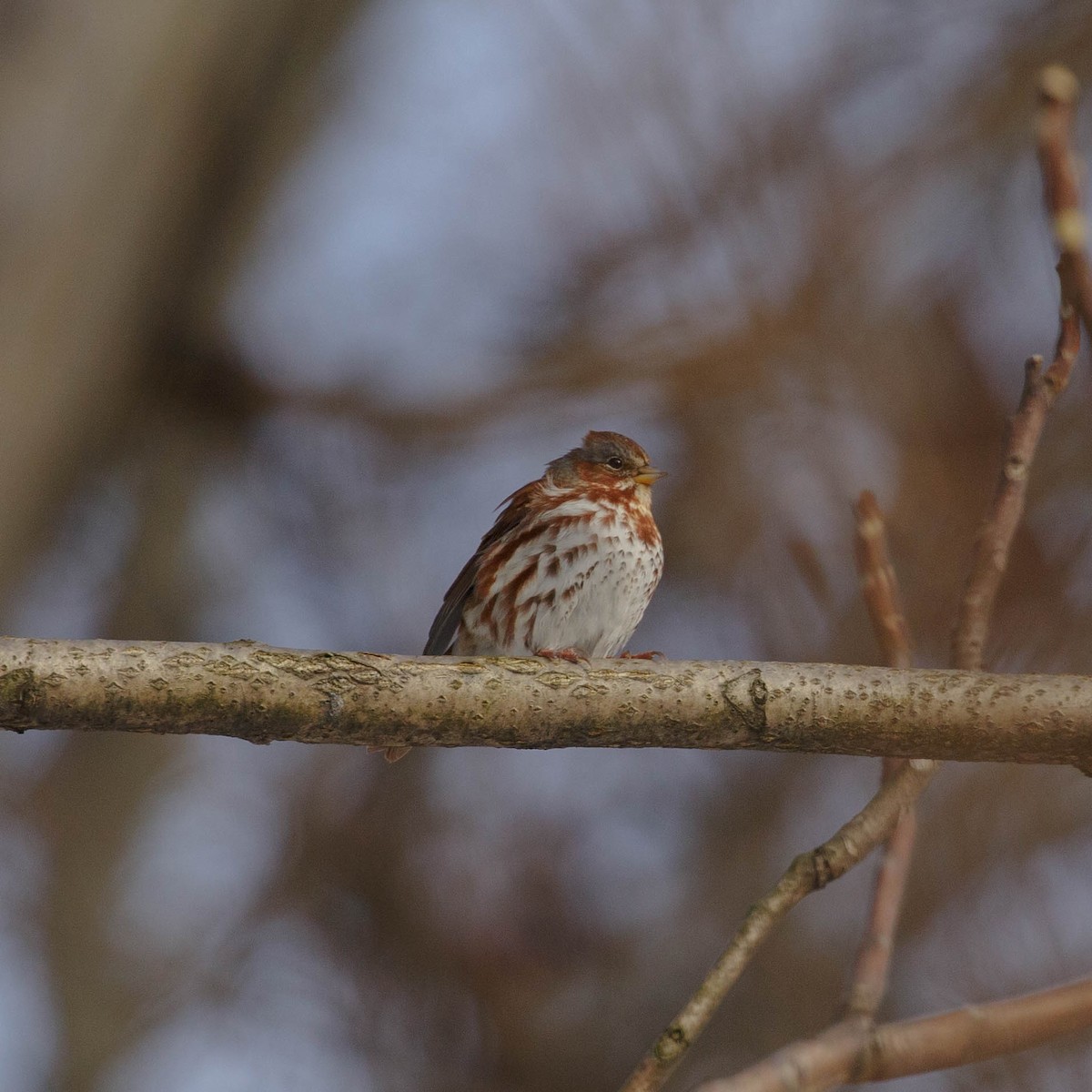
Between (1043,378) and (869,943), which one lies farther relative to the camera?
(1043,378)

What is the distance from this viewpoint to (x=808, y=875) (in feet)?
8.63

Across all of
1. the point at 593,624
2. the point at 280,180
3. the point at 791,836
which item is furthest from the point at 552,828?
the point at 280,180

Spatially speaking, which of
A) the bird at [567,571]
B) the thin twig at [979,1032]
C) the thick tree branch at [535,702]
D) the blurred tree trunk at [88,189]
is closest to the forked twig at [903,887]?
the thin twig at [979,1032]

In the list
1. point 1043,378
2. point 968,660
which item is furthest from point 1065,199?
point 968,660

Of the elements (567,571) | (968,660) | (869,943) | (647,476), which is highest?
(647,476)

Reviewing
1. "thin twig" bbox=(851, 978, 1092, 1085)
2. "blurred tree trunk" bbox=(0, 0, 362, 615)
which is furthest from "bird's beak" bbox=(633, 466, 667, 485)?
"thin twig" bbox=(851, 978, 1092, 1085)

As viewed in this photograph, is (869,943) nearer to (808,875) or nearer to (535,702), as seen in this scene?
(808,875)

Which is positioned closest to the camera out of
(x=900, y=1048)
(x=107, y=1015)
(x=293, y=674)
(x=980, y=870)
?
(x=900, y=1048)

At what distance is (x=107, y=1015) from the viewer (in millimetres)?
8461

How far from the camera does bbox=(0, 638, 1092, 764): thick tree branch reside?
276cm

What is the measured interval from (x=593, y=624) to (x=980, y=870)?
1.69m

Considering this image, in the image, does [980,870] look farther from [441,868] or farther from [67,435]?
[67,435]

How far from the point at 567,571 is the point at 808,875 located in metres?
2.61

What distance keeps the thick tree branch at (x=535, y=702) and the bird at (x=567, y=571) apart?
6.67ft
